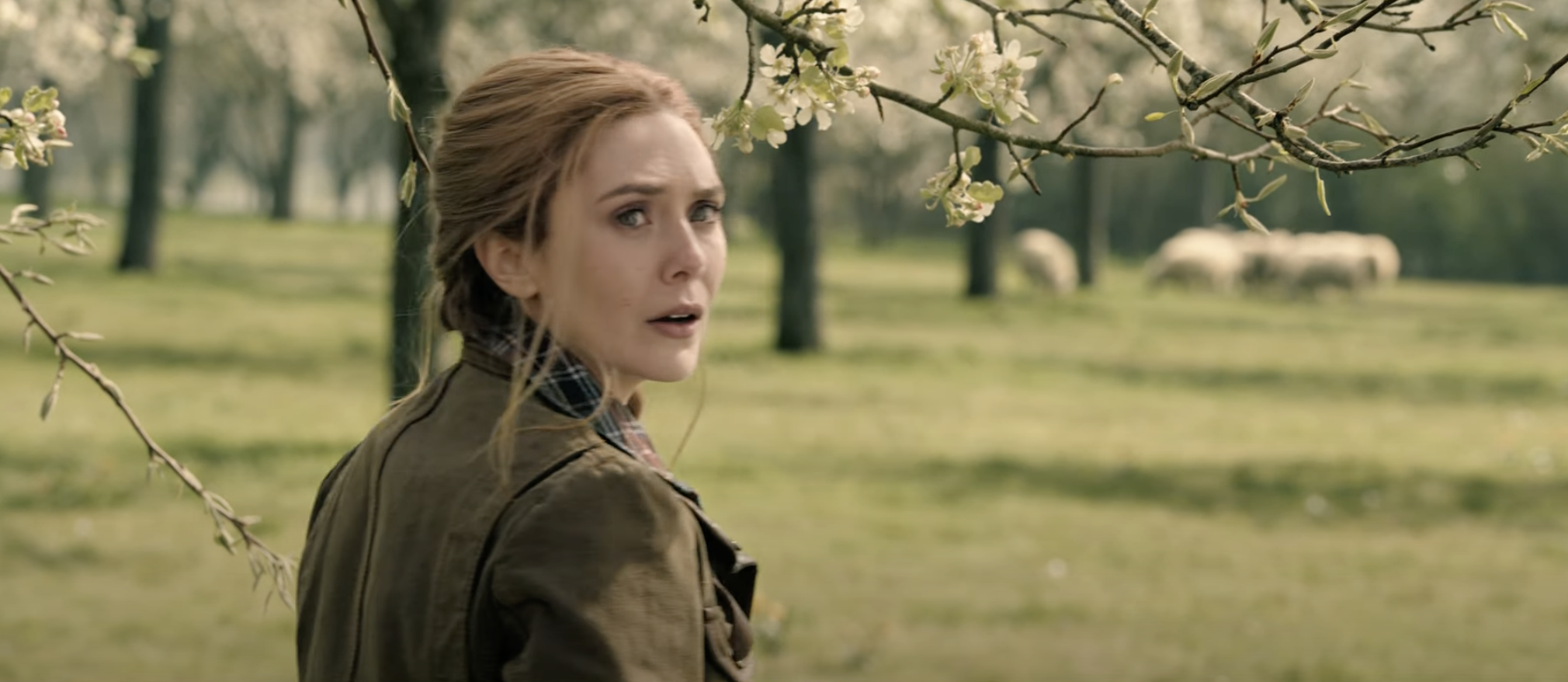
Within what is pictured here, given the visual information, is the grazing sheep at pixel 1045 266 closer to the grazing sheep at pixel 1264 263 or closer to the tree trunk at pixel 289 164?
the grazing sheep at pixel 1264 263

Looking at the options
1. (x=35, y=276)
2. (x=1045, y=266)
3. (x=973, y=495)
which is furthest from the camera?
(x=1045, y=266)

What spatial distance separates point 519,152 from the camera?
2238mm

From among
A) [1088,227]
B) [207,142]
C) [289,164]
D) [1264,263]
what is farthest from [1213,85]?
[207,142]

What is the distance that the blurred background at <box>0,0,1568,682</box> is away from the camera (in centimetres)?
943

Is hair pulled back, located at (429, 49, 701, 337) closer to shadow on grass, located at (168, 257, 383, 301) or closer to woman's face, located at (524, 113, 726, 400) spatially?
woman's face, located at (524, 113, 726, 400)

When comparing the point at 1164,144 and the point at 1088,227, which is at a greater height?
the point at 1164,144

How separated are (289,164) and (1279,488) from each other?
166ft

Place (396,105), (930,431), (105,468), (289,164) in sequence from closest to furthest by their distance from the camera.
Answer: (396,105) < (105,468) < (930,431) < (289,164)

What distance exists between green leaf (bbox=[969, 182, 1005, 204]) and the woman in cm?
46

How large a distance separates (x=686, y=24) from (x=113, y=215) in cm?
1838

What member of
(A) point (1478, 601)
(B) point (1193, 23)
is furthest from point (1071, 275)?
(A) point (1478, 601)

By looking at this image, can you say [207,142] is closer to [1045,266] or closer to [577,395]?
[1045,266]

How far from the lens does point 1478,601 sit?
→ 10.5 metres

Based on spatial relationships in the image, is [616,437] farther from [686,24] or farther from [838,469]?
[686,24]
